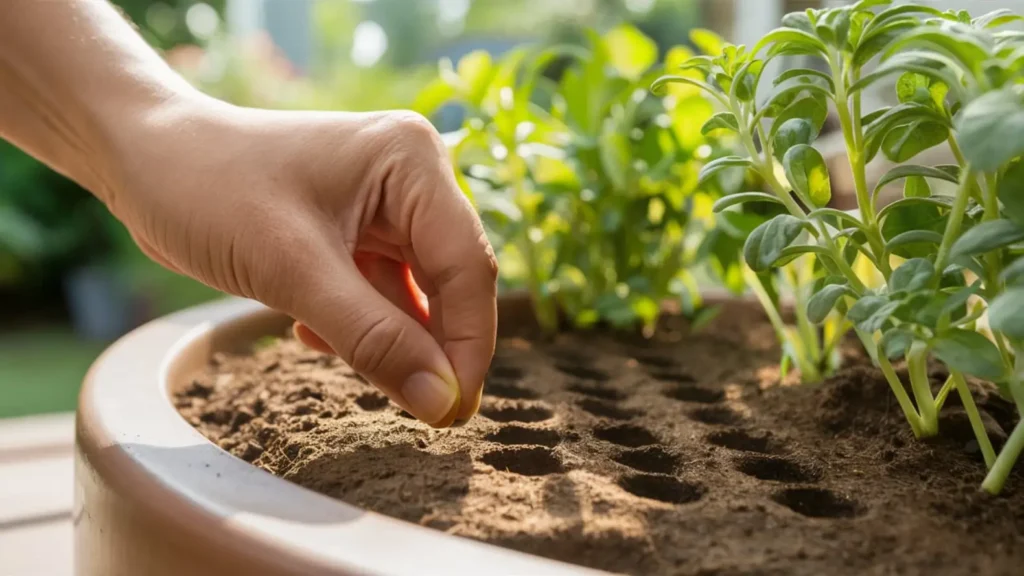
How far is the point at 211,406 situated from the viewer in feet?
2.15

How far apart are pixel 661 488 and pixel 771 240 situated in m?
0.15

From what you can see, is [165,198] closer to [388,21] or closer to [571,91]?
[571,91]

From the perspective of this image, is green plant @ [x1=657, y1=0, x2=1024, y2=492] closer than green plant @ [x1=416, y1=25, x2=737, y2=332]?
Yes

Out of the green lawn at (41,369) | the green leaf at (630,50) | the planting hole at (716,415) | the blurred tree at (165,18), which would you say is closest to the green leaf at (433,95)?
the green leaf at (630,50)

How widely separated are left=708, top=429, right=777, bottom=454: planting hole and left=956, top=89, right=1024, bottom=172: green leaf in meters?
0.30

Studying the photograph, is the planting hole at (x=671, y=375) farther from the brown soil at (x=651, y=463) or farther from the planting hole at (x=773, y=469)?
the planting hole at (x=773, y=469)

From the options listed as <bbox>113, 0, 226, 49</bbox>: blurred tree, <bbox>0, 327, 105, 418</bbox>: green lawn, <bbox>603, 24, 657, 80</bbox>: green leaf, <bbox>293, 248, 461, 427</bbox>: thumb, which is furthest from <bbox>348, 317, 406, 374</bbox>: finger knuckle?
<bbox>113, 0, 226, 49</bbox>: blurred tree

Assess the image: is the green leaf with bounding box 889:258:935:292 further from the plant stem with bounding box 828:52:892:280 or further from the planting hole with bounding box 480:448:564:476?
the planting hole with bounding box 480:448:564:476

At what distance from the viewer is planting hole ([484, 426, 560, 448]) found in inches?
21.8

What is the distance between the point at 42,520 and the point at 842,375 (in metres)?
0.69

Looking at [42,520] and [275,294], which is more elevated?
[275,294]

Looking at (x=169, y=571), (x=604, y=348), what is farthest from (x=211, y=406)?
(x=604, y=348)

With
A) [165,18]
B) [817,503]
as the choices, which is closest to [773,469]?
[817,503]

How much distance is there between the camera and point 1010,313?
32 centimetres
